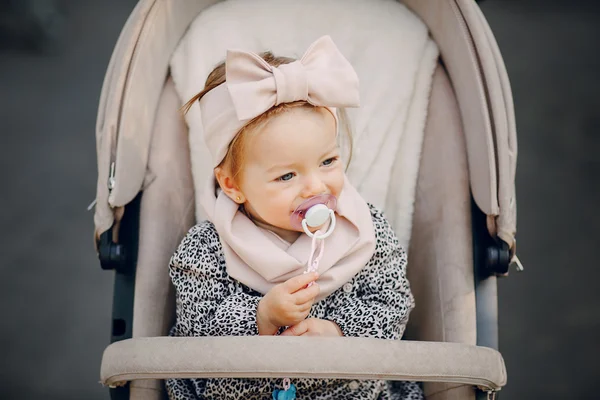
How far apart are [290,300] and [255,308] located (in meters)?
0.12

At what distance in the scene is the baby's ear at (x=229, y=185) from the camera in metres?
1.31

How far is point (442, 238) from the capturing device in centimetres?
145

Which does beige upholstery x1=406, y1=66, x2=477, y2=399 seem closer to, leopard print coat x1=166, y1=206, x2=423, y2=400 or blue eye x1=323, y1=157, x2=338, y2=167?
leopard print coat x1=166, y1=206, x2=423, y2=400

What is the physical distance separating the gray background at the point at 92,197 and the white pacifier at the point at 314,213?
1099 mm

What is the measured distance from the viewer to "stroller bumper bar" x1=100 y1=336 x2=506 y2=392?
101 cm

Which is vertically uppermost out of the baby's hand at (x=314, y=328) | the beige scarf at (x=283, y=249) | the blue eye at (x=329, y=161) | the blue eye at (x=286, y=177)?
the blue eye at (x=329, y=161)

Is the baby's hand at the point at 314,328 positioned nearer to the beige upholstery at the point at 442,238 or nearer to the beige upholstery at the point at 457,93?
the beige upholstery at the point at 442,238

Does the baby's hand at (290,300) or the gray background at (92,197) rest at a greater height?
the gray background at (92,197)

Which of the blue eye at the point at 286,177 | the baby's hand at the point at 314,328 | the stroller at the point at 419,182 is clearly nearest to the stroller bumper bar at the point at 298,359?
the stroller at the point at 419,182

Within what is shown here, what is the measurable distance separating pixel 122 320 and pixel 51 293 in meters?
1.08

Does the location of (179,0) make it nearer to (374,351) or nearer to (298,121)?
(298,121)

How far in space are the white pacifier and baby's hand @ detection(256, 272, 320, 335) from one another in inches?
3.0

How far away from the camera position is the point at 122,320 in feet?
4.44

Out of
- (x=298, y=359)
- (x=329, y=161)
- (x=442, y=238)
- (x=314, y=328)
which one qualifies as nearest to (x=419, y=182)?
(x=442, y=238)
